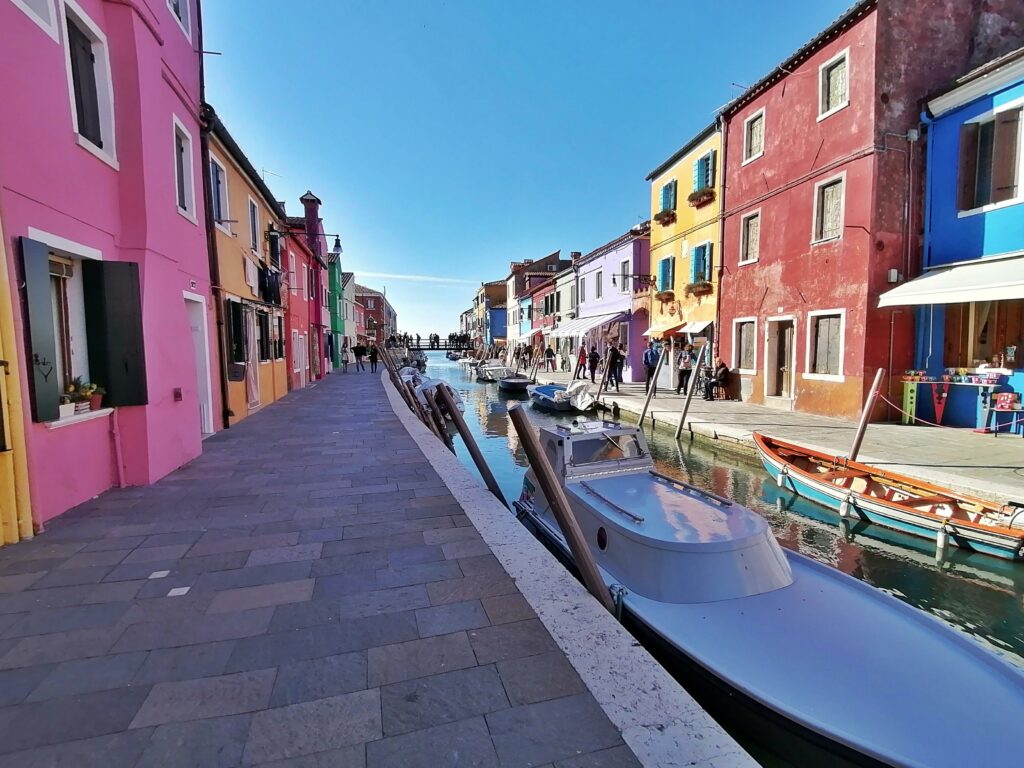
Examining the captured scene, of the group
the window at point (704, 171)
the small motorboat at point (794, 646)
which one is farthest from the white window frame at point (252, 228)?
the window at point (704, 171)

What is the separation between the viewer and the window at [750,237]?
13.8 metres

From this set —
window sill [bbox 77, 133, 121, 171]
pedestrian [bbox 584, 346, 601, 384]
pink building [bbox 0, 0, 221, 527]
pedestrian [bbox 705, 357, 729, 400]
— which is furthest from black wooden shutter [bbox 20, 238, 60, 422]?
pedestrian [bbox 584, 346, 601, 384]

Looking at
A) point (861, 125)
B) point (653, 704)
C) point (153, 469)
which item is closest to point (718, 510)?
point (653, 704)

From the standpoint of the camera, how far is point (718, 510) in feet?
14.6

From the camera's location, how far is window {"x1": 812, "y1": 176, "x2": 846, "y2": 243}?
1101 cm

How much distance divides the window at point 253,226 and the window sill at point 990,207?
588 inches

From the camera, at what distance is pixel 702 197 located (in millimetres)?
15930

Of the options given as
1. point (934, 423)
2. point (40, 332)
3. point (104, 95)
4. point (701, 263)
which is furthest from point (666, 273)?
point (40, 332)

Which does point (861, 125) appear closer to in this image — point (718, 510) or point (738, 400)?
point (738, 400)

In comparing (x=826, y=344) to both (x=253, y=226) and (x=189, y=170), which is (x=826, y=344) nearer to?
(x=189, y=170)

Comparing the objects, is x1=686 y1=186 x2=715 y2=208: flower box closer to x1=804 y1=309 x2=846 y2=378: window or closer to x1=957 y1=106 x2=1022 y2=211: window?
x1=804 y1=309 x2=846 y2=378: window

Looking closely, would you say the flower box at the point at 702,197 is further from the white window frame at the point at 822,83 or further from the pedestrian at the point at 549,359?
the pedestrian at the point at 549,359

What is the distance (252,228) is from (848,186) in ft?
44.4

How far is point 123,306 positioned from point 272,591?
143 inches
